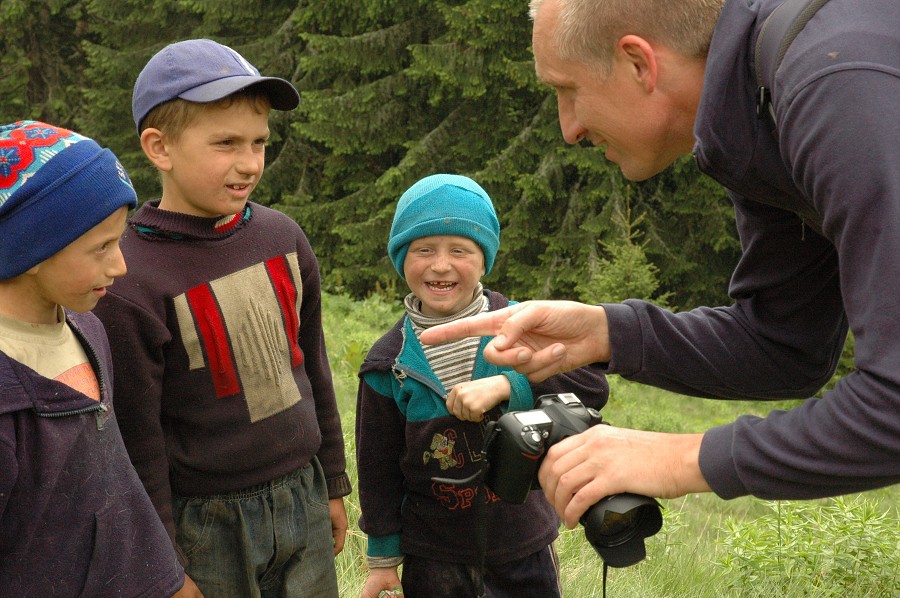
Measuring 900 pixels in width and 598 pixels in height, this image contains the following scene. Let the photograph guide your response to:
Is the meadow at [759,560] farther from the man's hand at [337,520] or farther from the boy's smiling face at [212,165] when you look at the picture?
the boy's smiling face at [212,165]

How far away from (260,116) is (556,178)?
9775 millimetres

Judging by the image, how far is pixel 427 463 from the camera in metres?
2.86

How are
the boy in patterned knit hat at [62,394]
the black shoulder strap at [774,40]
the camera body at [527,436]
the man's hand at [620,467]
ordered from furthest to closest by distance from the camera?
the camera body at [527,436]
the boy in patterned knit hat at [62,394]
the man's hand at [620,467]
the black shoulder strap at [774,40]

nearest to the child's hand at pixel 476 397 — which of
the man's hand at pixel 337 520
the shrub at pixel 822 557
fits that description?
the man's hand at pixel 337 520

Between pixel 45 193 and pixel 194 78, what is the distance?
710 millimetres

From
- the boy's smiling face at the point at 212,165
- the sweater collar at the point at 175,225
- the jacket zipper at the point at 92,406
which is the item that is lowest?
the jacket zipper at the point at 92,406

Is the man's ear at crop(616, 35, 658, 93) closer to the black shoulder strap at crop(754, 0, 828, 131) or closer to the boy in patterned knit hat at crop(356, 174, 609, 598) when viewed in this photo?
the black shoulder strap at crop(754, 0, 828, 131)

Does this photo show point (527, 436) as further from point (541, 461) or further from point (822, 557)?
point (822, 557)

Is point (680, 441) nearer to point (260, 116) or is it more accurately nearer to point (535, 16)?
point (535, 16)

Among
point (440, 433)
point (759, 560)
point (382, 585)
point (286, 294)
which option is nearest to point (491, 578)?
point (382, 585)

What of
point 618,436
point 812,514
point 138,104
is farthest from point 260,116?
point 812,514

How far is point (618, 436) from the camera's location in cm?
192

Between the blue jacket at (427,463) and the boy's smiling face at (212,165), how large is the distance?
0.71 metres

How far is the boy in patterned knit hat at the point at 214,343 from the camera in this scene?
248 centimetres
